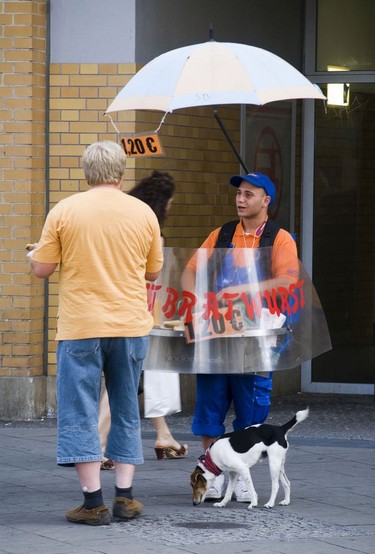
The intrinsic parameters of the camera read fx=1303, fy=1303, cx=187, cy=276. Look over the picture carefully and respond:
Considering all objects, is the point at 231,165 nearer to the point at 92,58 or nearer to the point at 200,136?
the point at 200,136

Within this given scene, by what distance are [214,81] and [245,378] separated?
1595 mm

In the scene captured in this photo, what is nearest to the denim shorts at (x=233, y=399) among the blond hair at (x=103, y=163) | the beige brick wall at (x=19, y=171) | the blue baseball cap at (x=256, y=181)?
the blue baseball cap at (x=256, y=181)

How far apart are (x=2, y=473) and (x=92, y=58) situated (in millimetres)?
3484

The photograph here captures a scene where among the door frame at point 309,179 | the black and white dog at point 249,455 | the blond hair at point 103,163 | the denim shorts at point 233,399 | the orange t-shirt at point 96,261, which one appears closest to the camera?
the orange t-shirt at point 96,261

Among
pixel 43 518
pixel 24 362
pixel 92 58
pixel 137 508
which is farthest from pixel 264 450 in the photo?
pixel 92 58

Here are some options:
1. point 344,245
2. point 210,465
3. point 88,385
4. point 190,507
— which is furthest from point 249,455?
point 344,245

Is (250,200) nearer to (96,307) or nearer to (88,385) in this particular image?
(96,307)

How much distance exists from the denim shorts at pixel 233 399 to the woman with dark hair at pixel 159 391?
2.30 feet

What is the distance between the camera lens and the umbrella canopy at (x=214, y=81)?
6.94 metres

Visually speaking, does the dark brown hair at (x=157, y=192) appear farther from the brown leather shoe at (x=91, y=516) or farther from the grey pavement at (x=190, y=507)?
the brown leather shoe at (x=91, y=516)

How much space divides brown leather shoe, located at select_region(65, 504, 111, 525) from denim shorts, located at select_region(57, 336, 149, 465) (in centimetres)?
25

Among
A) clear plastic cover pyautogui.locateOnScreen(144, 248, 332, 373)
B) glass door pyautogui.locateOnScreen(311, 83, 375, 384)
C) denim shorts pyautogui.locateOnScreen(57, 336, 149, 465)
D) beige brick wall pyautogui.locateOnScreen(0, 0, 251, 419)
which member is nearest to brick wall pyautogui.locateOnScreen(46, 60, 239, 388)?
beige brick wall pyautogui.locateOnScreen(0, 0, 251, 419)

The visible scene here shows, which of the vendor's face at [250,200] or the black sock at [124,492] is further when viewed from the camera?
the vendor's face at [250,200]

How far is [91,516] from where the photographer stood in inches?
245
